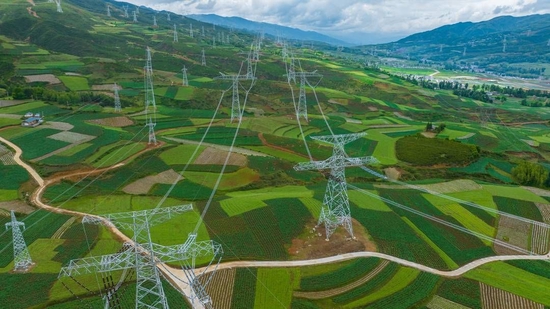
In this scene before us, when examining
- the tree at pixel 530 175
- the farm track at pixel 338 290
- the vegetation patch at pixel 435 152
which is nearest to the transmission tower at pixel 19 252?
the farm track at pixel 338 290

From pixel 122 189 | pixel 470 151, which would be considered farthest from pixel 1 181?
pixel 470 151

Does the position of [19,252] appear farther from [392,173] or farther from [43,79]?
[43,79]


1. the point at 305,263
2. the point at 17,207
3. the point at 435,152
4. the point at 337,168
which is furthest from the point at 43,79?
the point at 435,152

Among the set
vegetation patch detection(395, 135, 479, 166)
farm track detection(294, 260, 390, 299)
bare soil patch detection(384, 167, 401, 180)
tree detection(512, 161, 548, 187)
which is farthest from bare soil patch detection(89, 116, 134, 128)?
tree detection(512, 161, 548, 187)

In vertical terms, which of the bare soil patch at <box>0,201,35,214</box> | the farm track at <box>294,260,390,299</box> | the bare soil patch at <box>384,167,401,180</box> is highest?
the bare soil patch at <box>384,167,401,180</box>

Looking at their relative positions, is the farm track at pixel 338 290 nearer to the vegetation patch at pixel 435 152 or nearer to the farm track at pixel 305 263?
the farm track at pixel 305 263

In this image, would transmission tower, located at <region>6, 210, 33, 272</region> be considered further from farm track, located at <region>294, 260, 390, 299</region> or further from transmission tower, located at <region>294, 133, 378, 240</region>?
transmission tower, located at <region>294, 133, 378, 240</region>
